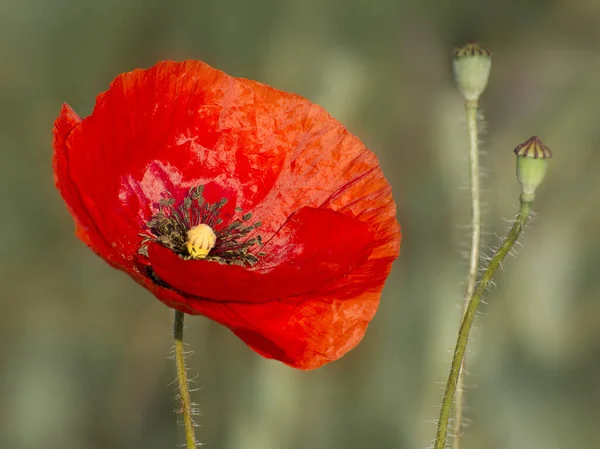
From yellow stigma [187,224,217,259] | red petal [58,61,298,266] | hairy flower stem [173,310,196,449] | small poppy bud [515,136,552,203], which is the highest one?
red petal [58,61,298,266]

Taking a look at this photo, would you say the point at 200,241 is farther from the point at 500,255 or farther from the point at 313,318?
the point at 500,255

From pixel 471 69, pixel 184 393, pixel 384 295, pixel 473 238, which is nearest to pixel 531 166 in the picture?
pixel 473 238

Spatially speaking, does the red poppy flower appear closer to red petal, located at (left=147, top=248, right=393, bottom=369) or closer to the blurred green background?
red petal, located at (left=147, top=248, right=393, bottom=369)

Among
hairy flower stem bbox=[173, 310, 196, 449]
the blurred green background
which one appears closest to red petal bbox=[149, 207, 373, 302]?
hairy flower stem bbox=[173, 310, 196, 449]

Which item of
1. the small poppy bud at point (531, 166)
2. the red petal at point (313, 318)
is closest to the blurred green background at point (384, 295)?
the red petal at point (313, 318)

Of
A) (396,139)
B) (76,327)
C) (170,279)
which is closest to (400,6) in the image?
(396,139)

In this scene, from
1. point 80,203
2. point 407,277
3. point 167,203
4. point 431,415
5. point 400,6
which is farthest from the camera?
point 400,6

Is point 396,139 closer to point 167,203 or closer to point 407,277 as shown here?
point 407,277

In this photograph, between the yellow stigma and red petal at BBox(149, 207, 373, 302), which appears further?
the yellow stigma
